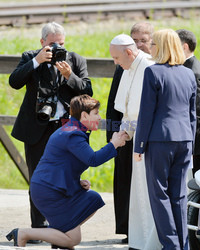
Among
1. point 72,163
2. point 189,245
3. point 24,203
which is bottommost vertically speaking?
point 24,203

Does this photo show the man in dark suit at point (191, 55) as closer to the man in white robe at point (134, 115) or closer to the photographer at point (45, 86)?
the man in white robe at point (134, 115)

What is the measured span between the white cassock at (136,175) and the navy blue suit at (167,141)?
55 centimetres

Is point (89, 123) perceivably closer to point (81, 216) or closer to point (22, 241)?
point (81, 216)

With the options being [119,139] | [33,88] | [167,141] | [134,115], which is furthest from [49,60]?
[167,141]

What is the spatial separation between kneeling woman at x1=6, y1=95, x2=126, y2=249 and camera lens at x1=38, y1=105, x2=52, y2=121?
755 millimetres

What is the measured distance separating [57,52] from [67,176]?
1.25m

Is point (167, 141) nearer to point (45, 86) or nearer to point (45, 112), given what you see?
point (45, 112)

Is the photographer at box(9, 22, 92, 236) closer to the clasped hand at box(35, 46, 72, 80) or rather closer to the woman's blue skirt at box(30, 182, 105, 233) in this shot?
the clasped hand at box(35, 46, 72, 80)

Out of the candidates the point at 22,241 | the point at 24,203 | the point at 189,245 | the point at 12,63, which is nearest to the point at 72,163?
the point at 22,241

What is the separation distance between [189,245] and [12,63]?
3256 mm

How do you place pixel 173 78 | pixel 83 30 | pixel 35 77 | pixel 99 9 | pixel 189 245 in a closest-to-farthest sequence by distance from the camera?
1. pixel 173 78
2. pixel 189 245
3. pixel 35 77
4. pixel 83 30
5. pixel 99 9

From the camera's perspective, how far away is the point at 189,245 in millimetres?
5137

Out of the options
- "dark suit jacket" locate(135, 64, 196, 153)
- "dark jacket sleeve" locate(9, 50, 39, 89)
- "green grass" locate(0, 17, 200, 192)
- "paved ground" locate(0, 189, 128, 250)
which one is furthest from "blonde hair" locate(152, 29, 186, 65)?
"green grass" locate(0, 17, 200, 192)

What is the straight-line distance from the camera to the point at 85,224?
20.9 feet
